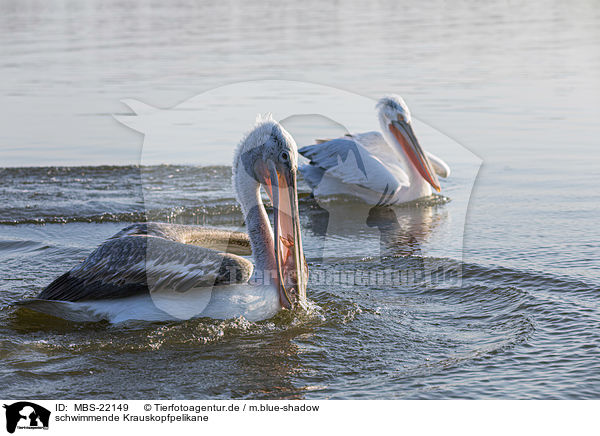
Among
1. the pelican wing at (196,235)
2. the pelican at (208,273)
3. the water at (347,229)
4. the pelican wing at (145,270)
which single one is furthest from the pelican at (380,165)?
the pelican wing at (145,270)

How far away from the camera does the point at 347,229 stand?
25.5ft

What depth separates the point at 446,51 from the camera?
60.9ft

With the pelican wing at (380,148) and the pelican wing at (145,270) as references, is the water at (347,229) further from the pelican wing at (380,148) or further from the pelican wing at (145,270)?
the pelican wing at (380,148)

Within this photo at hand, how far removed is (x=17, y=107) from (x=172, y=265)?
9.42 metres

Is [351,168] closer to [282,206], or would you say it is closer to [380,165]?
[380,165]

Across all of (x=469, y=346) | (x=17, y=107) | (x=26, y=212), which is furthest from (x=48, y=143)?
(x=469, y=346)

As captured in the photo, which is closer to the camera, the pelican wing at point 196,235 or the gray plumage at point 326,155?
the pelican wing at point 196,235

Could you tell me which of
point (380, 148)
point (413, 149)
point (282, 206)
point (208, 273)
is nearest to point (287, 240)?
point (282, 206)

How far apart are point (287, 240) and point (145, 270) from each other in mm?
897

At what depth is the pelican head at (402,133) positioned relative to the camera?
882 cm

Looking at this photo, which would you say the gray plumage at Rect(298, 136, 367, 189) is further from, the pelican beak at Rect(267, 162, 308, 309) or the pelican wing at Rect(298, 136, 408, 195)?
the pelican beak at Rect(267, 162, 308, 309)
